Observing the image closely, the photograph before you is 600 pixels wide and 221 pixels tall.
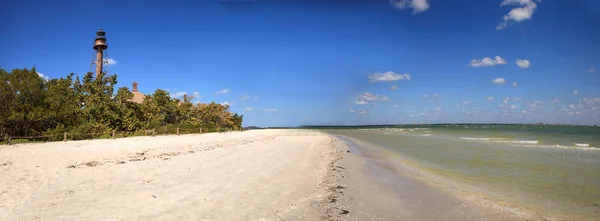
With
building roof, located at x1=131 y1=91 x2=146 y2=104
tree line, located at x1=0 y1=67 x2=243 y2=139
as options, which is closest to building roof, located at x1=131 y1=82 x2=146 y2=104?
building roof, located at x1=131 y1=91 x2=146 y2=104

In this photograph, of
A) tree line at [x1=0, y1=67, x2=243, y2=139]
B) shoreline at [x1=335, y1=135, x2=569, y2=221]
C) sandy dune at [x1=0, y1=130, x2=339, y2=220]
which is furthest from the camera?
tree line at [x1=0, y1=67, x2=243, y2=139]

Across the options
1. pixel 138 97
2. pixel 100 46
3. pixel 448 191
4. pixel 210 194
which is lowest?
pixel 448 191

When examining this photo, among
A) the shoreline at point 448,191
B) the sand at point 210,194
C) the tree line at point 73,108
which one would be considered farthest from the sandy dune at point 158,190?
the tree line at point 73,108

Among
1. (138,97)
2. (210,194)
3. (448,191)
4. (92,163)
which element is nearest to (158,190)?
(210,194)

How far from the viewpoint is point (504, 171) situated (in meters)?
11.7

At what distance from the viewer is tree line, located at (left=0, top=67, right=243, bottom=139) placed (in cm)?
2034

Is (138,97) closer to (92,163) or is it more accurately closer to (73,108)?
(73,108)

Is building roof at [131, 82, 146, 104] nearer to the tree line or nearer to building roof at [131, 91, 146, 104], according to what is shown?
building roof at [131, 91, 146, 104]

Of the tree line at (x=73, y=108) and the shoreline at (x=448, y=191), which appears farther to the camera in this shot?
the tree line at (x=73, y=108)

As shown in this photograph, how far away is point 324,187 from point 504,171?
8237 mm

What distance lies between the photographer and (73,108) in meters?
24.1

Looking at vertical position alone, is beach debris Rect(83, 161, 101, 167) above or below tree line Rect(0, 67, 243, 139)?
below

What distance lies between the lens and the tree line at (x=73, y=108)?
20.3m

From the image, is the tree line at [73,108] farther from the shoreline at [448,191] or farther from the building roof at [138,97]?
the shoreline at [448,191]
